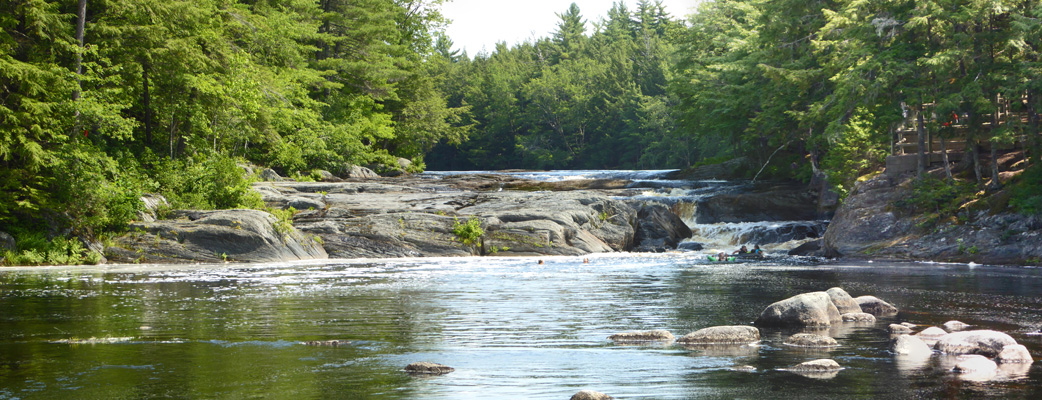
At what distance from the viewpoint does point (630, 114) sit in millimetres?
84250

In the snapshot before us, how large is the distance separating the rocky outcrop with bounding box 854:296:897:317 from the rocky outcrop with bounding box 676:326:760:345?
3.66 m

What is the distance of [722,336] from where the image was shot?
1029 centimetres

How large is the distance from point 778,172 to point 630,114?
127ft

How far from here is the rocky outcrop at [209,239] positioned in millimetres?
24078

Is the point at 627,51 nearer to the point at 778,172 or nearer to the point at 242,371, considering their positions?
the point at 778,172

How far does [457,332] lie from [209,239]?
15903mm

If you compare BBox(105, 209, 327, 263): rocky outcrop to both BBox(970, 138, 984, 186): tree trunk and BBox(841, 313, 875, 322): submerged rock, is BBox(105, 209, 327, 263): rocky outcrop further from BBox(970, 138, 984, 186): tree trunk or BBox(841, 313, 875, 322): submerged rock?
BBox(970, 138, 984, 186): tree trunk

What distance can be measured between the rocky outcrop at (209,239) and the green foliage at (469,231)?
528 centimetres

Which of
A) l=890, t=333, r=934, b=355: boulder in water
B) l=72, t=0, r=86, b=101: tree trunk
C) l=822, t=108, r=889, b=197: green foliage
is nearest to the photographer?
l=890, t=333, r=934, b=355: boulder in water

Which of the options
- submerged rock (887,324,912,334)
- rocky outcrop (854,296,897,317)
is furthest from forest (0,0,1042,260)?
submerged rock (887,324,912,334)

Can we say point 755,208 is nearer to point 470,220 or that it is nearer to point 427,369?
point 470,220

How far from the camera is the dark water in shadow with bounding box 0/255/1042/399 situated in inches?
294

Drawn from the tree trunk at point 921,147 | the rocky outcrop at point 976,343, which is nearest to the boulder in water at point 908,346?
the rocky outcrop at point 976,343

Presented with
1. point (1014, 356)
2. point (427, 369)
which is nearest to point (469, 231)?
point (427, 369)
